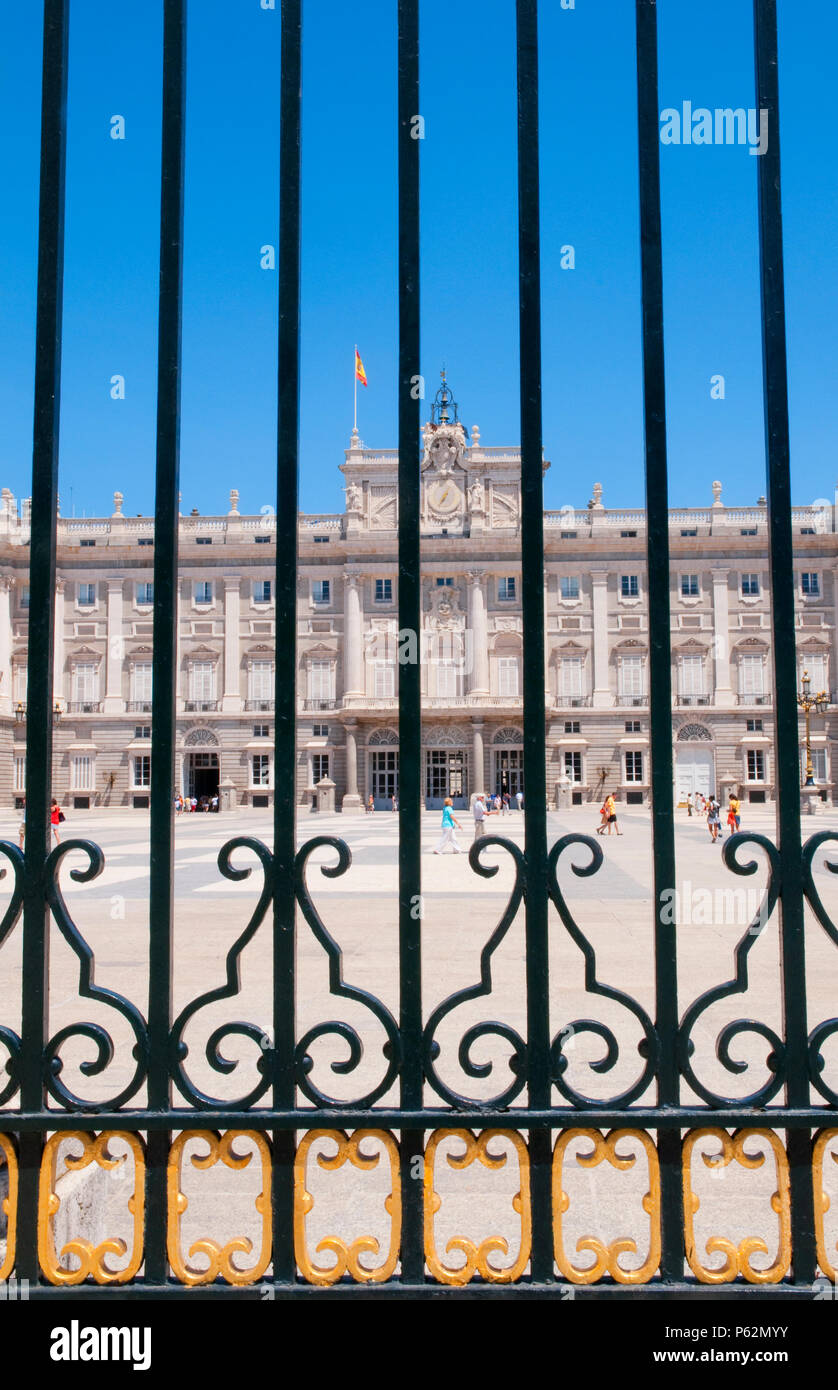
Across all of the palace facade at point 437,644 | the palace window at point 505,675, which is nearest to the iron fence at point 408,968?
the palace facade at point 437,644

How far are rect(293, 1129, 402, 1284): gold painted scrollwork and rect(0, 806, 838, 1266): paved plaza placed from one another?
255 millimetres

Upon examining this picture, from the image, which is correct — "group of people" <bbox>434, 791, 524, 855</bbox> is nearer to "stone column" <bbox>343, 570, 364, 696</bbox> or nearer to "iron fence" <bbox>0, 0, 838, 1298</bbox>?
"stone column" <bbox>343, 570, 364, 696</bbox>

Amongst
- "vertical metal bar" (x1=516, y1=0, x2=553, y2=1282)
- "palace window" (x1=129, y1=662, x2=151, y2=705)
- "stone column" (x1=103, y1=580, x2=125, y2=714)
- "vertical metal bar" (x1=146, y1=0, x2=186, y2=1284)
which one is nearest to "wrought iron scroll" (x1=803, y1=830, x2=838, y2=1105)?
"vertical metal bar" (x1=516, y1=0, x2=553, y2=1282)

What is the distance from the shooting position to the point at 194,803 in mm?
50625

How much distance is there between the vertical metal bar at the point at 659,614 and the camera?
2004mm

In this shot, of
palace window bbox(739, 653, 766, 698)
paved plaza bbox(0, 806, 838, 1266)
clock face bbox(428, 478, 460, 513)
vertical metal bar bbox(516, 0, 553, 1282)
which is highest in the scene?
clock face bbox(428, 478, 460, 513)

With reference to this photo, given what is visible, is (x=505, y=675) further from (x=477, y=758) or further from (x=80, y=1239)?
(x=80, y=1239)

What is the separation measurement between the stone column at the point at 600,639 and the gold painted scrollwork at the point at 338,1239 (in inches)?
1940

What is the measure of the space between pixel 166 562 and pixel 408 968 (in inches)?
38.9

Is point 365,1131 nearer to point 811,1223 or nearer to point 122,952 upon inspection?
point 811,1223

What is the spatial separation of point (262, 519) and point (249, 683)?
8.29 meters

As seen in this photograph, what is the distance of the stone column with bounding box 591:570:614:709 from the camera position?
166 feet

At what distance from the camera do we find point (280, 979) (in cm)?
210
